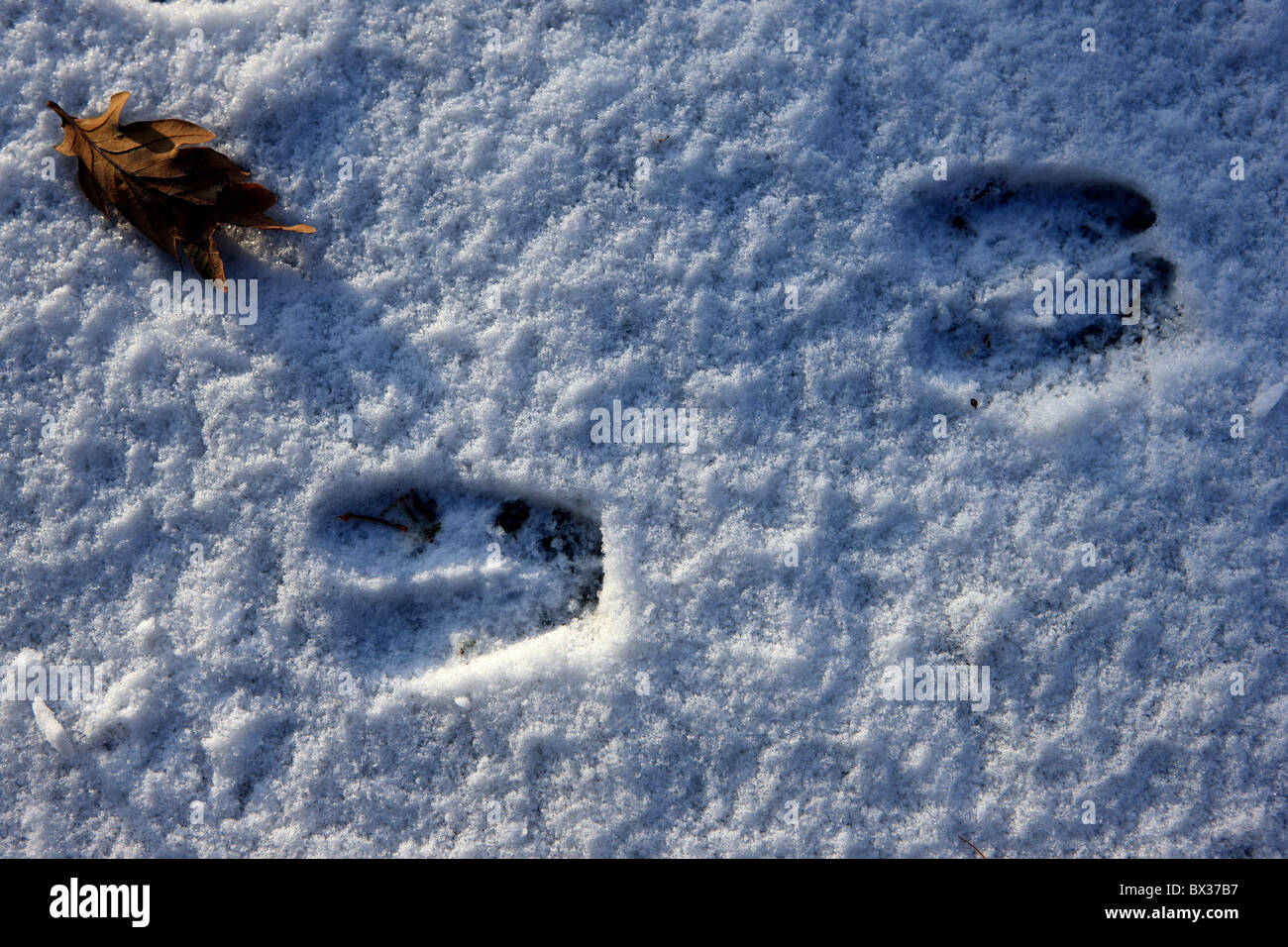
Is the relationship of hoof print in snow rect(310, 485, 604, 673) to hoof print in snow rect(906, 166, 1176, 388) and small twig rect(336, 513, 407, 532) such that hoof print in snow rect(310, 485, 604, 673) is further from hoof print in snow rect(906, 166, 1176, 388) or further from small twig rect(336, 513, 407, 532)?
hoof print in snow rect(906, 166, 1176, 388)

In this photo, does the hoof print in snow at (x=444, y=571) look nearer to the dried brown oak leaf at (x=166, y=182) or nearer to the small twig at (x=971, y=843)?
the dried brown oak leaf at (x=166, y=182)

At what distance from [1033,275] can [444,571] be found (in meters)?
1.66

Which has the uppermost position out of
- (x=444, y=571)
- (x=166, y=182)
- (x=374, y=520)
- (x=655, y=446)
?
(x=166, y=182)

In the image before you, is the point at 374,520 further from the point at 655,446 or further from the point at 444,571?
the point at 655,446

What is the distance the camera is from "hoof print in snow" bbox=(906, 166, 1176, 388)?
7.82 feet

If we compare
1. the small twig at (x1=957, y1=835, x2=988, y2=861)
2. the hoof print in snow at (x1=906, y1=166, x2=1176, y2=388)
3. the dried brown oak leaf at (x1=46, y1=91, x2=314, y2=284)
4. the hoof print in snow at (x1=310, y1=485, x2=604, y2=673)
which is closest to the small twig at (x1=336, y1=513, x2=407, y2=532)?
the hoof print in snow at (x1=310, y1=485, x2=604, y2=673)

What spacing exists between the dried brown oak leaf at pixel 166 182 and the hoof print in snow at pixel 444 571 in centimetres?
72

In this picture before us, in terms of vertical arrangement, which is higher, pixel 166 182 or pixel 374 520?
pixel 166 182

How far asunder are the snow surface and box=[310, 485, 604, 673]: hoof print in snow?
0.04 feet

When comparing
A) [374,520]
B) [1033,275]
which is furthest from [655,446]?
[1033,275]

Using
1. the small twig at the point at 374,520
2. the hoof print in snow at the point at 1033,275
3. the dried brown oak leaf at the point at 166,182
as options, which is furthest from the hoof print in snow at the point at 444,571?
the hoof print in snow at the point at 1033,275

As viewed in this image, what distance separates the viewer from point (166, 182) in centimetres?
230

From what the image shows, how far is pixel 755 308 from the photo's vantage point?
2381 millimetres
